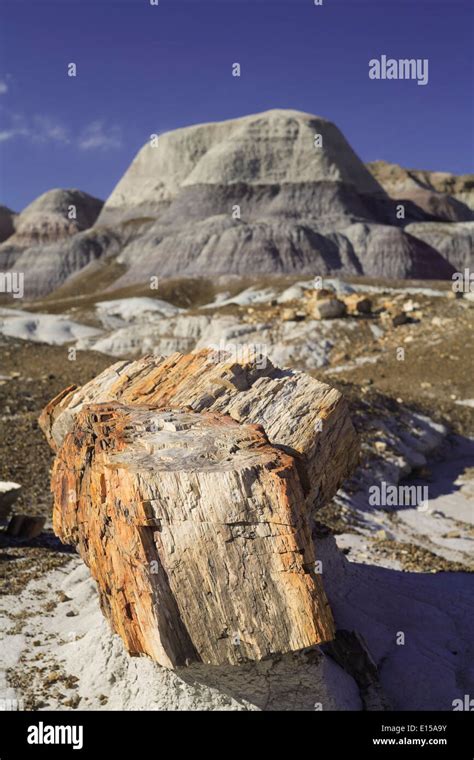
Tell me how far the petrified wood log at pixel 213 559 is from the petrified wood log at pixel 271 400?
1217 millimetres

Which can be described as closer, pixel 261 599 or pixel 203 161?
pixel 261 599

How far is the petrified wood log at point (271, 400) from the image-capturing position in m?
7.39

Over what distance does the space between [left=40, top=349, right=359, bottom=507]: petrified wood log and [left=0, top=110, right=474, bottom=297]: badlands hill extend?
2262 inches

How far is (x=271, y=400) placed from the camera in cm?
779

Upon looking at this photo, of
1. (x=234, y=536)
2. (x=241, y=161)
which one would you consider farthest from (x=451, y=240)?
(x=234, y=536)

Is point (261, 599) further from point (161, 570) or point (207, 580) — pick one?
point (161, 570)

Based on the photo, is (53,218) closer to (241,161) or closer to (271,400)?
(241,161)

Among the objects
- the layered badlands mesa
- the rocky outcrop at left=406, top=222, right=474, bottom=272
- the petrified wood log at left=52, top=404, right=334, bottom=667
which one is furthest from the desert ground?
the rocky outcrop at left=406, top=222, right=474, bottom=272

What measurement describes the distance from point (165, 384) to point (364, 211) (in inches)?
3192

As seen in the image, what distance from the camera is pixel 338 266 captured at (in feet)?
231

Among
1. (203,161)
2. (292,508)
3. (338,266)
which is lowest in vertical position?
(292,508)

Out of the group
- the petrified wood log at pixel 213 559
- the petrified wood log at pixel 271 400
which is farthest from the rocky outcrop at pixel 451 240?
the petrified wood log at pixel 213 559

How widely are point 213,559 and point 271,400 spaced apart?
266cm

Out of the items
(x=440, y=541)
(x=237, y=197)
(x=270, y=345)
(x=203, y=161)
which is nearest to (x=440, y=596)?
(x=440, y=541)
